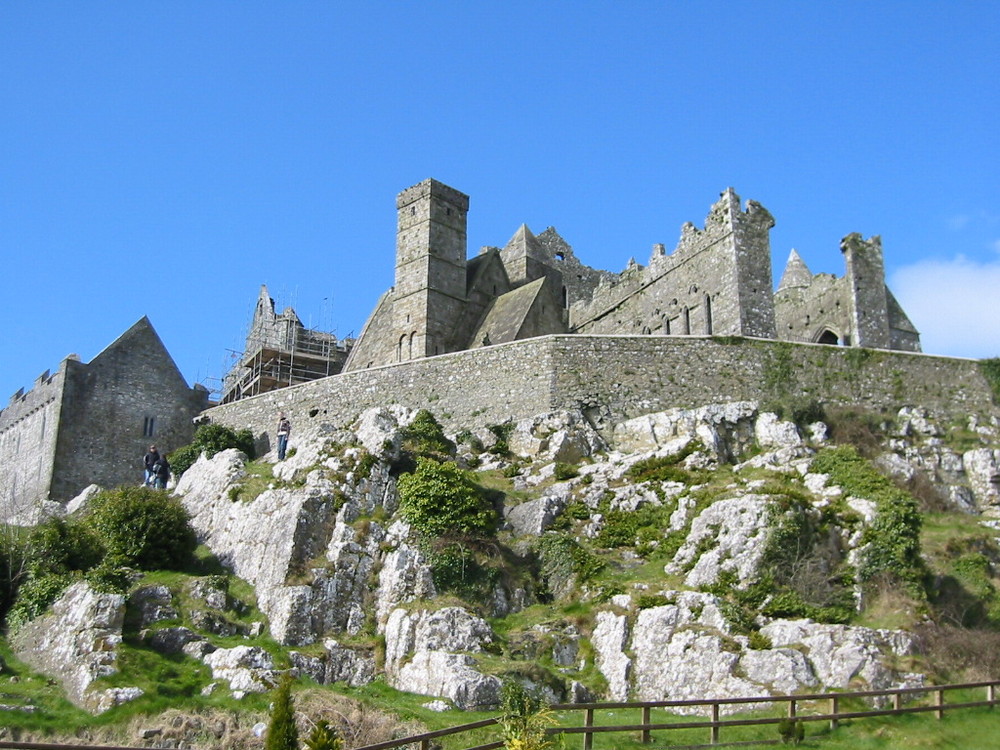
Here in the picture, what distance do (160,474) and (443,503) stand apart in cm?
1295

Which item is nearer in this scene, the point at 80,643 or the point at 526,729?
the point at 526,729

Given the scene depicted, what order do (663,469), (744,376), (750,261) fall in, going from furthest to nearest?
1. (750,261)
2. (744,376)
3. (663,469)

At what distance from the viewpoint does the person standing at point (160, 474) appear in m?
38.9

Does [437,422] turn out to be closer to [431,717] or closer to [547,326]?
[547,326]

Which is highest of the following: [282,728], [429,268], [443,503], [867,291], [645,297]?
[429,268]

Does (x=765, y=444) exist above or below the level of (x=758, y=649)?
above

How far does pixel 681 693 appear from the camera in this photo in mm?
25266

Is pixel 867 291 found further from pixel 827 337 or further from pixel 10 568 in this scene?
pixel 10 568

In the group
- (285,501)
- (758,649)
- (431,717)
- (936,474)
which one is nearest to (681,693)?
(758,649)

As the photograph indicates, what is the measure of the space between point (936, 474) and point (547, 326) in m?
16.3

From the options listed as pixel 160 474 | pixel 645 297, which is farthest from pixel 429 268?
pixel 160 474

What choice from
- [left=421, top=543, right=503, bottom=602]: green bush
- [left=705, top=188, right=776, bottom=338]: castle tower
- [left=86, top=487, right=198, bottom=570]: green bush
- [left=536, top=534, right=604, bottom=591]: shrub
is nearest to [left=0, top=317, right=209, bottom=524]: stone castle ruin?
[left=86, top=487, right=198, bottom=570]: green bush

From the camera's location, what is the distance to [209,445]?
38969 millimetres

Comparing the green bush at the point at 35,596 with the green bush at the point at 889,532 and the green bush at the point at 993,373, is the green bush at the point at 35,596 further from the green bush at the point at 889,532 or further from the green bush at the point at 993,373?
the green bush at the point at 993,373
